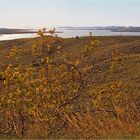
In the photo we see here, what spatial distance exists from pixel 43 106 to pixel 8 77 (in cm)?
124

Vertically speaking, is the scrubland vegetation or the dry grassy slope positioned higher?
the scrubland vegetation

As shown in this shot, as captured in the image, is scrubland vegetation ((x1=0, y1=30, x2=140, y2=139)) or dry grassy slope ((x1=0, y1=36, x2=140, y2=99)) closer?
scrubland vegetation ((x1=0, y1=30, x2=140, y2=139))

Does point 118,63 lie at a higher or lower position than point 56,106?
higher

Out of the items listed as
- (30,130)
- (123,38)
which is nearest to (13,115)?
(30,130)

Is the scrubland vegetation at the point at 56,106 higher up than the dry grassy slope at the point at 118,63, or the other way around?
the scrubland vegetation at the point at 56,106

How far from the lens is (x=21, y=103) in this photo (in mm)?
11758

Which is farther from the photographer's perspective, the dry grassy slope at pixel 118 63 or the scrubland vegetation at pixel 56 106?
the dry grassy slope at pixel 118 63

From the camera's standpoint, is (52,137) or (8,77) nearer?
(52,137)

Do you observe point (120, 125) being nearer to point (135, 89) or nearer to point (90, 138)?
point (90, 138)

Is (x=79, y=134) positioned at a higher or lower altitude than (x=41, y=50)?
lower

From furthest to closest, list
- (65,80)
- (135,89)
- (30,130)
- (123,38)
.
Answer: (123,38)
(135,89)
(65,80)
(30,130)

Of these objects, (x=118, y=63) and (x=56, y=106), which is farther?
(x=118, y=63)

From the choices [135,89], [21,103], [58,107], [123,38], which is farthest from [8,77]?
[123,38]

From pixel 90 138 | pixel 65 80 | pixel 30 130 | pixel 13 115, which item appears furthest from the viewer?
pixel 65 80
